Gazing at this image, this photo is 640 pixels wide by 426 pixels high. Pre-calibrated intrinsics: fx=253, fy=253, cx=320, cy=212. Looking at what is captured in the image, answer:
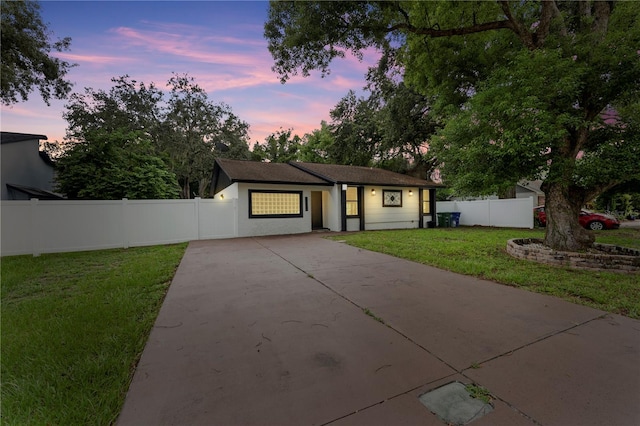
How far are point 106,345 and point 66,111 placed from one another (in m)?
24.2

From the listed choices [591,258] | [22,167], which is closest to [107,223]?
[22,167]

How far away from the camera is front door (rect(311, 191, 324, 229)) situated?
13.6 metres

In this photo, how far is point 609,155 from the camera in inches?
191

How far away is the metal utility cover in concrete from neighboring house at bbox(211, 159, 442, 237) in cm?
955

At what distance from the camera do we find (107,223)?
26.1 ft

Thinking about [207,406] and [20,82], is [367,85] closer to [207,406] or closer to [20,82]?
[20,82]

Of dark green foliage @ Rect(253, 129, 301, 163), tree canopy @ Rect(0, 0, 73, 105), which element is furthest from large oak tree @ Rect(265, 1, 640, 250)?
dark green foliage @ Rect(253, 129, 301, 163)

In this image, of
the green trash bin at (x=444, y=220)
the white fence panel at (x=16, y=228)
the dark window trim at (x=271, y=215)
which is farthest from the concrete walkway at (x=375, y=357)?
the green trash bin at (x=444, y=220)

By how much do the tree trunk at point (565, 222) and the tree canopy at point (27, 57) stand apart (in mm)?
15693

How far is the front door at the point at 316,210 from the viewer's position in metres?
13.6

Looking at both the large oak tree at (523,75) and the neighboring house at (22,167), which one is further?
the neighboring house at (22,167)

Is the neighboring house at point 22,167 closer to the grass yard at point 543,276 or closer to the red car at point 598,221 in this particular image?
the grass yard at point 543,276

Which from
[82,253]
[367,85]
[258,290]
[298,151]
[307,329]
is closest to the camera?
[307,329]

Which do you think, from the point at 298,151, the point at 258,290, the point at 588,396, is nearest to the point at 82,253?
the point at 258,290
